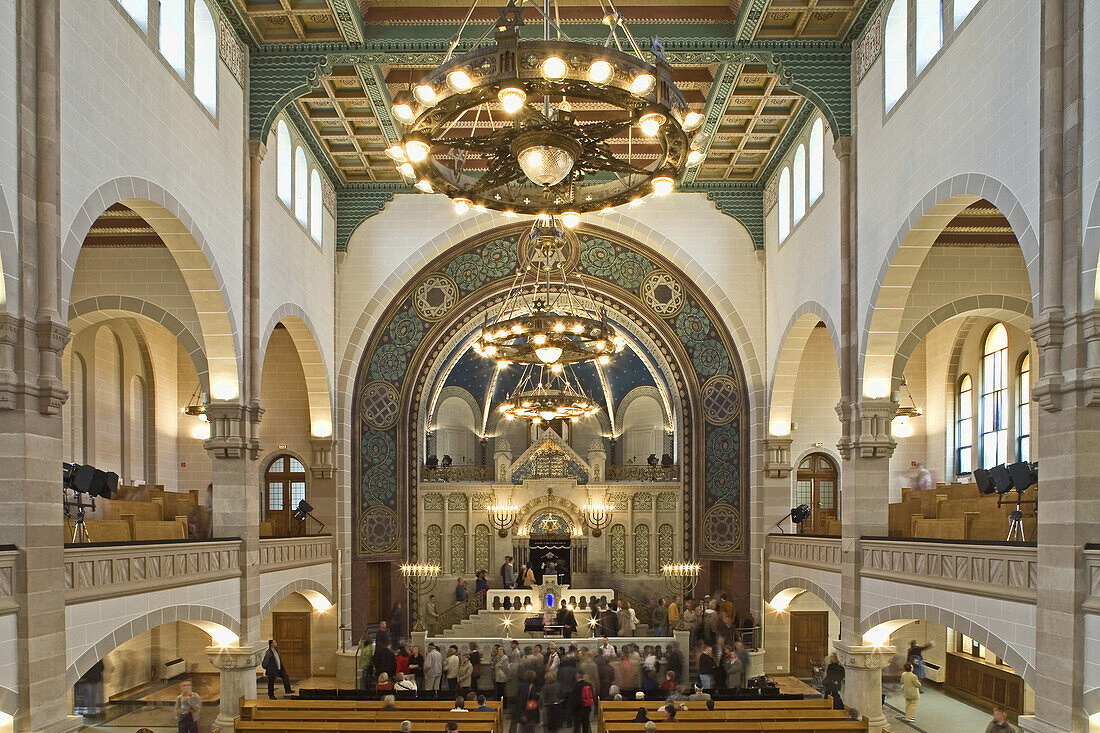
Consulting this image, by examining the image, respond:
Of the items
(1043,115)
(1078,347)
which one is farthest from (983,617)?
(1043,115)

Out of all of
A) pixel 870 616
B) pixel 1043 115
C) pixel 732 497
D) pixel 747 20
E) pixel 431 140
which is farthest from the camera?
pixel 732 497

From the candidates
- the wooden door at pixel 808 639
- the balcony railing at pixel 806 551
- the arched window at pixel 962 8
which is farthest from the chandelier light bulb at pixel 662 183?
the wooden door at pixel 808 639

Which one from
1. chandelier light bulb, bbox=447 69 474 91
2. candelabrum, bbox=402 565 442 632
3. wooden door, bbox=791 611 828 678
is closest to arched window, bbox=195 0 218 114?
chandelier light bulb, bbox=447 69 474 91

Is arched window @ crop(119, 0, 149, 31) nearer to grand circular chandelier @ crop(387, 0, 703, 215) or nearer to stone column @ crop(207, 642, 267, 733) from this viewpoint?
grand circular chandelier @ crop(387, 0, 703, 215)

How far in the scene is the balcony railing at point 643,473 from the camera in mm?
28688

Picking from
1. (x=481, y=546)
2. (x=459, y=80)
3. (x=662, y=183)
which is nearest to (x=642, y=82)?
(x=459, y=80)

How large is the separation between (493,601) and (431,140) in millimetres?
19265

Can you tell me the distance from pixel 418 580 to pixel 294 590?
6.23 m

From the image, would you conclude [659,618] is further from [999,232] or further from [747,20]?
[747,20]

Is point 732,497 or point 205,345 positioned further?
point 732,497

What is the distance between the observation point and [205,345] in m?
16.3

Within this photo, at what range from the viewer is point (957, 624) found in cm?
1275

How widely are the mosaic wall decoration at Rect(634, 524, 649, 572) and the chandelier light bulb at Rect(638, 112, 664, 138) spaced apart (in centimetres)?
2060

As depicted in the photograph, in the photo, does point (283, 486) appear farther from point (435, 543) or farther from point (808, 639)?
point (808, 639)
